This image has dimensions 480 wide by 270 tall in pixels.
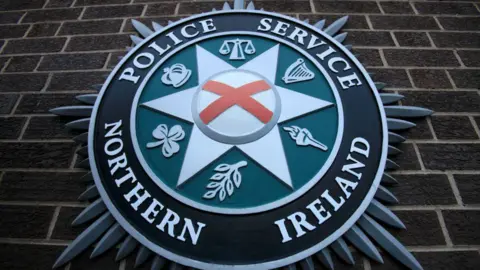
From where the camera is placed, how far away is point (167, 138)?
1297 millimetres

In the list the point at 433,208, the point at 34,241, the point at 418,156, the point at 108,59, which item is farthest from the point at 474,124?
the point at 34,241

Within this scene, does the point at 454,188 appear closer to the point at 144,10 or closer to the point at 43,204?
the point at 43,204

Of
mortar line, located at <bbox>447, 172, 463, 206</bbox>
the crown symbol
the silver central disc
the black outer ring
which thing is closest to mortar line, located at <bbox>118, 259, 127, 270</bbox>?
the black outer ring

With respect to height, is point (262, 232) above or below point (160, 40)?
below

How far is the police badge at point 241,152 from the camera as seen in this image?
112 centimetres

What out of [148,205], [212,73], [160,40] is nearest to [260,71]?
[212,73]

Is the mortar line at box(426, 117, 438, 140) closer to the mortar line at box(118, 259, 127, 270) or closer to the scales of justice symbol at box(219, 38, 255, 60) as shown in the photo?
the scales of justice symbol at box(219, 38, 255, 60)

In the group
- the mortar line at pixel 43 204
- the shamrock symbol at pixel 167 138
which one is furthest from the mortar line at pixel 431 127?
the mortar line at pixel 43 204

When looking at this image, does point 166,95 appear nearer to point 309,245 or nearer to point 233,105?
point 233,105

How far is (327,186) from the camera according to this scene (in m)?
1.19

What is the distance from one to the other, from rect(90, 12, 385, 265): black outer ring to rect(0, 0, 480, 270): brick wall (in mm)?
153

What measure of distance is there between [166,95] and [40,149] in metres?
0.61

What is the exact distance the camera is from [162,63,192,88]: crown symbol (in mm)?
1441

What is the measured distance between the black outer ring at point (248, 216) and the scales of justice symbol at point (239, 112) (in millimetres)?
98
